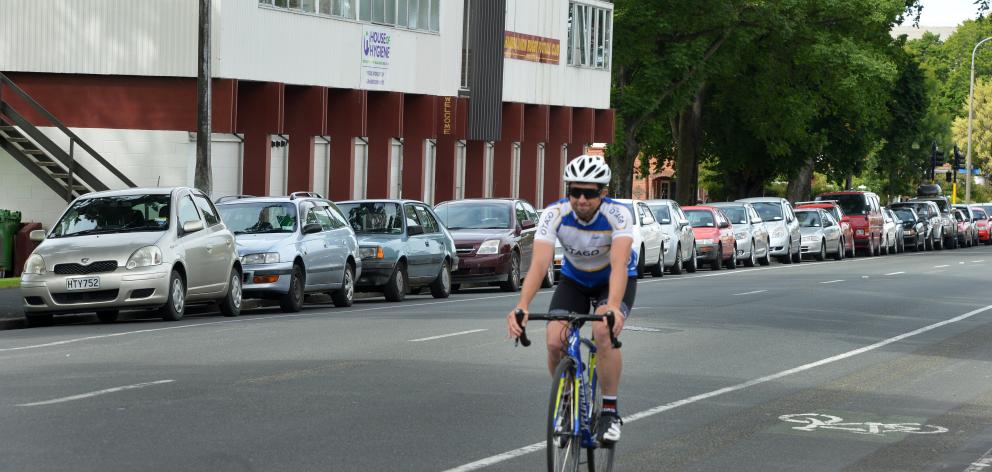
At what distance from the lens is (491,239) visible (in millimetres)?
29203

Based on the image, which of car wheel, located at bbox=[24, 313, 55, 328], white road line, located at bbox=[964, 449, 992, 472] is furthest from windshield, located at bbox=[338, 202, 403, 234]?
white road line, located at bbox=[964, 449, 992, 472]

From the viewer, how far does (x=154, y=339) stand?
690 inches

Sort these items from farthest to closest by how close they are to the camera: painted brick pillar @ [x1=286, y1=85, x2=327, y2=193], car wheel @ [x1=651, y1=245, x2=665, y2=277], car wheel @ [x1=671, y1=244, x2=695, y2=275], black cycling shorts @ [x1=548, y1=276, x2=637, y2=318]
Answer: painted brick pillar @ [x1=286, y1=85, x2=327, y2=193] < car wheel @ [x1=671, y1=244, x2=695, y2=275] < car wheel @ [x1=651, y1=245, x2=665, y2=277] < black cycling shorts @ [x1=548, y1=276, x2=637, y2=318]

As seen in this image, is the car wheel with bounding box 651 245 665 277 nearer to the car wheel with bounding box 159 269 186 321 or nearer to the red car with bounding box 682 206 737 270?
the red car with bounding box 682 206 737 270

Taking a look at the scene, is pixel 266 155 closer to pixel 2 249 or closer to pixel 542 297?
pixel 2 249

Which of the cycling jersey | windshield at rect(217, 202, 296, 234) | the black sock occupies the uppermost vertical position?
the cycling jersey

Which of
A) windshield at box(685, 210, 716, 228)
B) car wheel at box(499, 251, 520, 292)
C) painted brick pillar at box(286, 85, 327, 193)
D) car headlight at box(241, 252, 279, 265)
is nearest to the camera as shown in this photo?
car headlight at box(241, 252, 279, 265)

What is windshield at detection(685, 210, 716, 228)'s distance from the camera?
139 feet

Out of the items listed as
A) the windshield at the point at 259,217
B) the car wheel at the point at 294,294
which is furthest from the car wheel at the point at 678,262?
the car wheel at the point at 294,294

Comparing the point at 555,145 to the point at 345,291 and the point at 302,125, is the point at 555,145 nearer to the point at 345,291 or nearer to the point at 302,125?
the point at 302,125

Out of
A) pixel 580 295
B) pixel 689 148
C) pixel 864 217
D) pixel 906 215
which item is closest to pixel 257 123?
pixel 864 217

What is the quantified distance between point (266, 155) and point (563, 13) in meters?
19.8

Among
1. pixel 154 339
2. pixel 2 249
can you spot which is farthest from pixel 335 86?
pixel 154 339

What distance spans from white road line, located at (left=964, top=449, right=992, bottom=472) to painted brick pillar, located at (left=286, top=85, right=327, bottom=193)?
33.0 m
